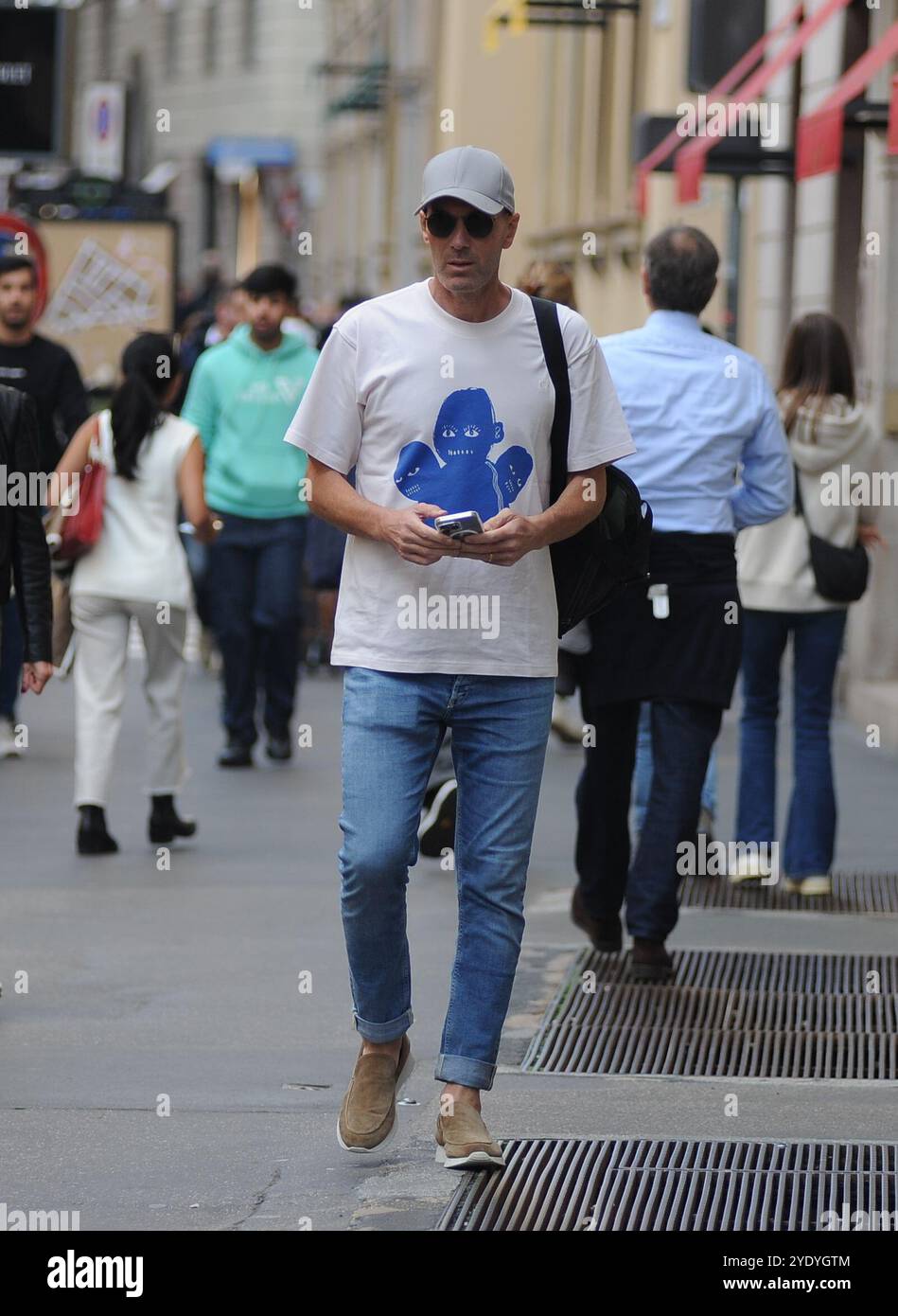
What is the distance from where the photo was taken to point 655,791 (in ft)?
23.8

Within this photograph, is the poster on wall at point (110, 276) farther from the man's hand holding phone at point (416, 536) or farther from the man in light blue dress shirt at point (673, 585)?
the man's hand holding phone at point (416, 536)

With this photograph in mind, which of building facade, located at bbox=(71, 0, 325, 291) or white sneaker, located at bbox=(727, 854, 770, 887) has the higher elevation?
building facade, located at bbox=(71, 0, 325, 291)

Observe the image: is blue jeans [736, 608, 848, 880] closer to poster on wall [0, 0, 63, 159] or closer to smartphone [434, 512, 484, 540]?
smartphone [434, 512, 484, 540]

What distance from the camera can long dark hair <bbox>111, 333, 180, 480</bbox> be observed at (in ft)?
30.8

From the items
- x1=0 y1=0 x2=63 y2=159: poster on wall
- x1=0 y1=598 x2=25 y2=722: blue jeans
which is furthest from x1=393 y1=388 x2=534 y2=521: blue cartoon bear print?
x1=0 y1=0 x2=63 y2=159: poster on wall

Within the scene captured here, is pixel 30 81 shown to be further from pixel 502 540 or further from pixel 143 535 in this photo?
pixel 502 540

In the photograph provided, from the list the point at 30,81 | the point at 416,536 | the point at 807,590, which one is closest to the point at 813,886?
the point at 807,590

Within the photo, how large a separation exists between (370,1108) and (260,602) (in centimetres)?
664

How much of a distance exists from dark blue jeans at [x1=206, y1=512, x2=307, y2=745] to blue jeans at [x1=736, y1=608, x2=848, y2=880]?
135 inches

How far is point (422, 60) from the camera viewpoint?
32.6 meters

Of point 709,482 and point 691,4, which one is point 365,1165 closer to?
point 709,482

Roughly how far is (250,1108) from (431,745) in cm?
102

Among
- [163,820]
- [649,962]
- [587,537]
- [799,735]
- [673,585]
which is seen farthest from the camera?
[163,820]

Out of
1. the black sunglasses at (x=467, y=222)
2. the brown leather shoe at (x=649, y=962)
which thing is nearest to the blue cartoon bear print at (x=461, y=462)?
the black sunglasses at (x=467, y=222)
